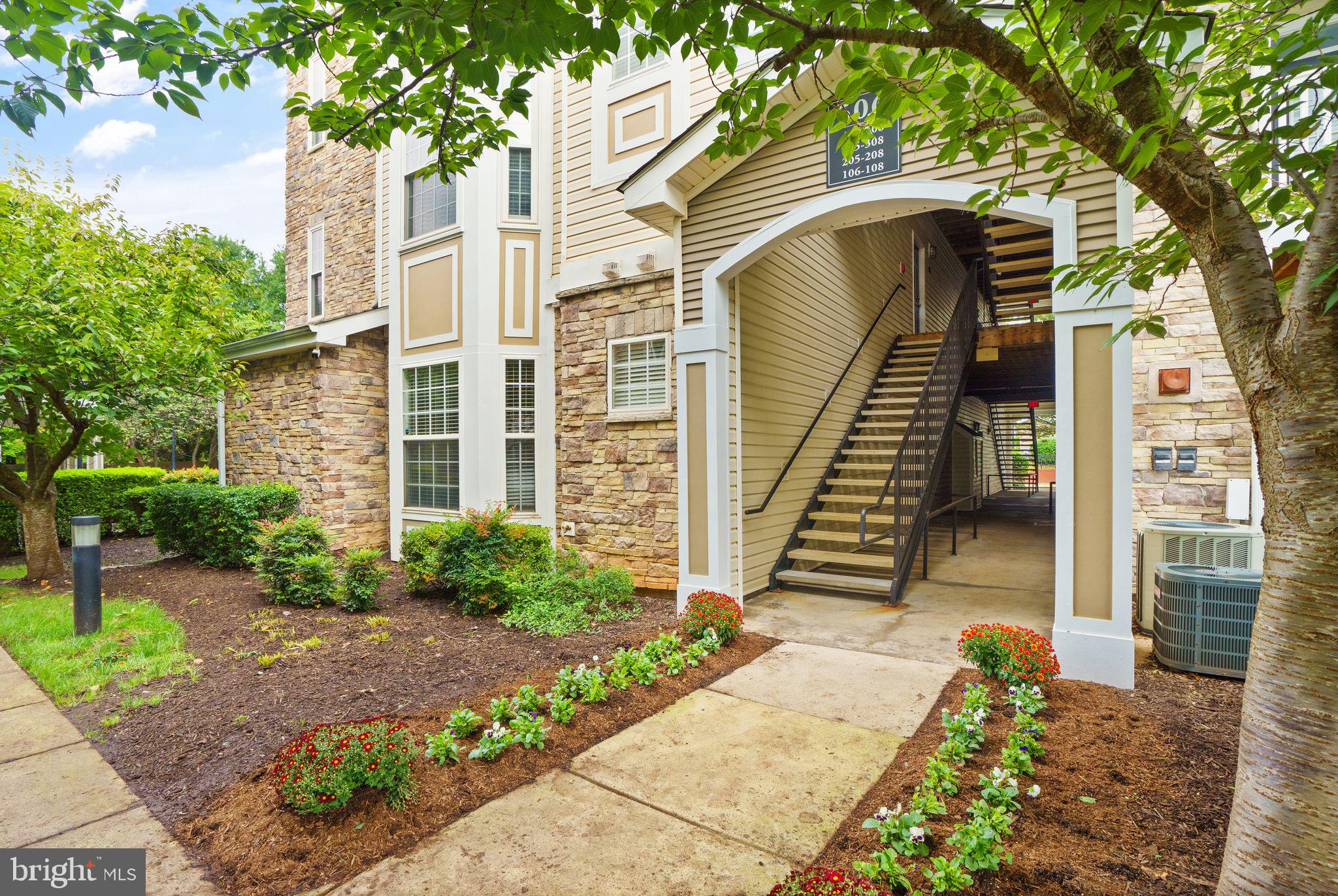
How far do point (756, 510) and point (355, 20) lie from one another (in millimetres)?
4856

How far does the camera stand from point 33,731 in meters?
3.39

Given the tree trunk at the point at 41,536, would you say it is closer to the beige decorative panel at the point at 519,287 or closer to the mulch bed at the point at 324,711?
the mulch bed at the point at 324,711

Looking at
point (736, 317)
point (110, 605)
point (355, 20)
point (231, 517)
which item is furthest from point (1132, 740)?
point (231, 517)

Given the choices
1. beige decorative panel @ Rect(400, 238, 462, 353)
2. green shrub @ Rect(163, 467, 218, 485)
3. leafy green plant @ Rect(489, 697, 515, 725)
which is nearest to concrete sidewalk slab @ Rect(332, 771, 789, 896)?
leafy green plant @ Rect(489, 697, 515, 725)

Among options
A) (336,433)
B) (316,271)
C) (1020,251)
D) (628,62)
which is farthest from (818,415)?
(316,271)

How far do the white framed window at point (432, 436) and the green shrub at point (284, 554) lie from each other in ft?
5.88

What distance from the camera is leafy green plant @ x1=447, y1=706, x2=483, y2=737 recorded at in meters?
3.08

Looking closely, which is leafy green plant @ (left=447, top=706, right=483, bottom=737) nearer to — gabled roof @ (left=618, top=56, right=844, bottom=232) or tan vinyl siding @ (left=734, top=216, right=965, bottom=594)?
tan vinyl siding @ (left=734, top=216, right=965, bottom=594)

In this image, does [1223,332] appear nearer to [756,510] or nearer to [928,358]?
[756,510]

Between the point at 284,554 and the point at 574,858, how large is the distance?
5264mm

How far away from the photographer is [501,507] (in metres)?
7.50

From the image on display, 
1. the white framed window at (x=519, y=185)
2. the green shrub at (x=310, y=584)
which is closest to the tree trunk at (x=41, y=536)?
the green shrub at (x=310, y=584)

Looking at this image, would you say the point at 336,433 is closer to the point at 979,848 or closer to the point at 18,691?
the point at 18,691

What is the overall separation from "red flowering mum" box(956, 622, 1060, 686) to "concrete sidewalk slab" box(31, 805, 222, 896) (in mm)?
3731
